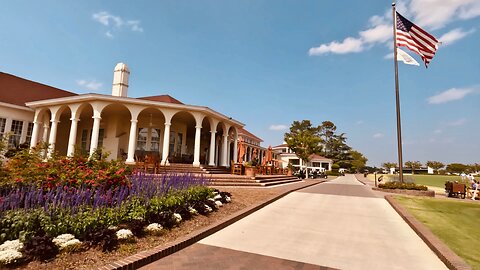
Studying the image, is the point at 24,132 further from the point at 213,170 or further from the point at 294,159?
the point at 294,159

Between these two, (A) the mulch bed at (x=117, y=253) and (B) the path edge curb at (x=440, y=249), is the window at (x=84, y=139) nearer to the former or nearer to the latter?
(A) the mulch bed at (x=117, y=253)

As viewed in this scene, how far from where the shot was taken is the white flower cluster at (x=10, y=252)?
122 inches

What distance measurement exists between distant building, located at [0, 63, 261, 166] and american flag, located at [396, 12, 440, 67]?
1280 cm

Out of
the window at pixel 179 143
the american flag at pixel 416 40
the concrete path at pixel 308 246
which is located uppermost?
the american flag at pixel 416 40

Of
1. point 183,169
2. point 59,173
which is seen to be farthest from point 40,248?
point 183,169

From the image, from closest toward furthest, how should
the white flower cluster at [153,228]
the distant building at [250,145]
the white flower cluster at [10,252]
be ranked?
the white flower cluster at [10,252] → the white flower cluster at [153,228] → the distant building at [250,145]

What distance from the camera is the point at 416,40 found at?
1491 cm

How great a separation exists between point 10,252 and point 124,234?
141 cm

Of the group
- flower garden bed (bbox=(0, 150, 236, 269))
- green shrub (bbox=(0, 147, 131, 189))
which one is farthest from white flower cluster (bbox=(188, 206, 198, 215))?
green shrub (bbox=(0, 147, 131, 189))

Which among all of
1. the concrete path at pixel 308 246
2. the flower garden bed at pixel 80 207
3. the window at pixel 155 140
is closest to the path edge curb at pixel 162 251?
the concrete path at pixel 308 246

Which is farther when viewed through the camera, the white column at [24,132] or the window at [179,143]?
the window at [179,143]

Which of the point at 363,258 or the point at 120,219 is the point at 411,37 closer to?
the point at 363,258

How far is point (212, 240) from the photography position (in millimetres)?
4957

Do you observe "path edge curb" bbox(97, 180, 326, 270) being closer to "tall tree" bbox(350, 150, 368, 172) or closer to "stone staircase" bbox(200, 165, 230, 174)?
"stone staircase" bbox(200, 165, 230, 174)
